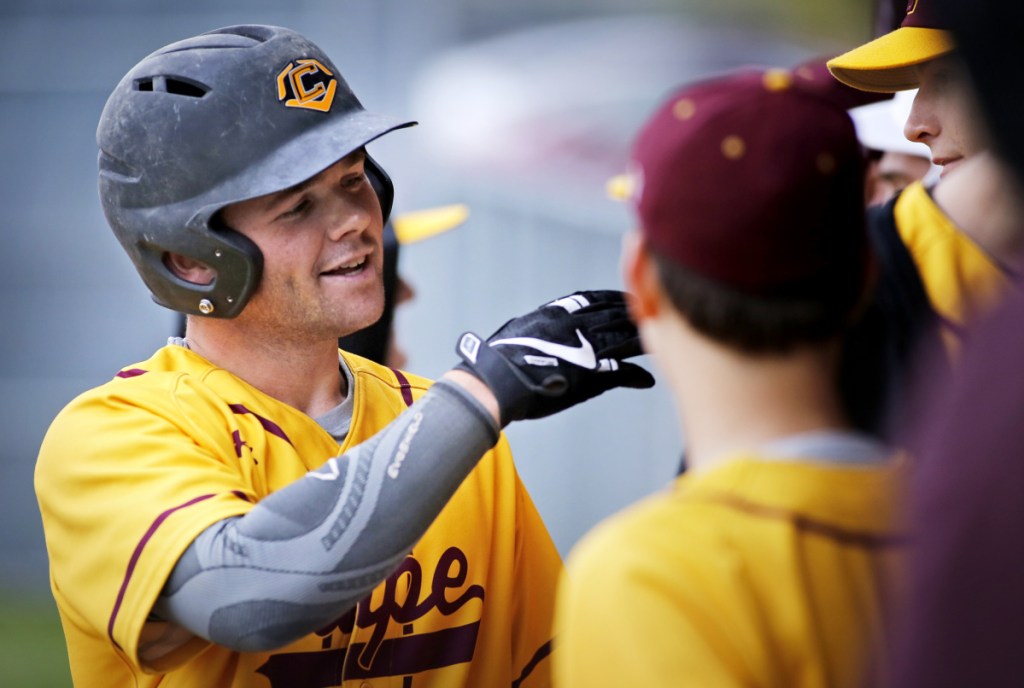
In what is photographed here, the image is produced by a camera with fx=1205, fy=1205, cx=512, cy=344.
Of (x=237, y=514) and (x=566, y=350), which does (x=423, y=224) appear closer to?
(x=566, y=350)

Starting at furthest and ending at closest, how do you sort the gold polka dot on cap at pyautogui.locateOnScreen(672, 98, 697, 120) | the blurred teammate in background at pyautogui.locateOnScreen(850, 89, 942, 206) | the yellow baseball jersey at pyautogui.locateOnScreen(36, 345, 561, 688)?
the blurred teammate in background at pyautogui.locateOnScreen(850, 89, 942, 206), the yellow baseball jersey at pyautogui.locateOnScreen(36, 345, 561, 688), the gold polka dot on cap at pyautogui.locateOnScreen(672, 98, 697, 120)

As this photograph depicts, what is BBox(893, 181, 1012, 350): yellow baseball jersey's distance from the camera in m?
1.47

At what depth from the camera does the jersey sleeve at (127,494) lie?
6.12ft

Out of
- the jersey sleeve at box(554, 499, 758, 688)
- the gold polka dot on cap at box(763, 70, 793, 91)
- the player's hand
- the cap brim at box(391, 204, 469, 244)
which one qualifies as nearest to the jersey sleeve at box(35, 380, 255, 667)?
the player's hand

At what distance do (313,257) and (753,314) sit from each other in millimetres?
1288

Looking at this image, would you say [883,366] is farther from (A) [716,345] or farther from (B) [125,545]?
(B) [125,545]

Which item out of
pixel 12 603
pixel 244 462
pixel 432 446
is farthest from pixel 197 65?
pixel 12 603

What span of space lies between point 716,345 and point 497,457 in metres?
1.29

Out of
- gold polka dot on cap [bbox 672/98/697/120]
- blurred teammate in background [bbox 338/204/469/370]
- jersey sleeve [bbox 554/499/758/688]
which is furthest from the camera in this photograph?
blurred teammate in background [bbox 338/204/469/370]

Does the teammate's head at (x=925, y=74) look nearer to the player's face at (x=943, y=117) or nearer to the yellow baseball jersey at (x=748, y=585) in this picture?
the player's face at (x=943, y=117)

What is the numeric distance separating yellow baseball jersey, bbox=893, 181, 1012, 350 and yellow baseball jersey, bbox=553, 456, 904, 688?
36 centimetres

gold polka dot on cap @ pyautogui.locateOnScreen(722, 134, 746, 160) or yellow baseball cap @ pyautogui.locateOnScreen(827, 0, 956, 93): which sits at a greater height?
gold polka dot on cap @ pyautogui.locateOnScreen(722, 134, 746, 160)

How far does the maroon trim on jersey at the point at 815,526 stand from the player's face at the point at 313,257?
128 centimetres

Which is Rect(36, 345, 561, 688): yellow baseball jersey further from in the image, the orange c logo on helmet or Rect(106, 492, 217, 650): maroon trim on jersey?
the orange c logo on helmet
